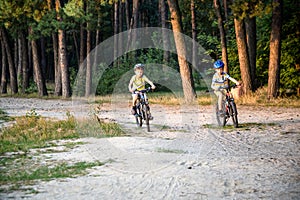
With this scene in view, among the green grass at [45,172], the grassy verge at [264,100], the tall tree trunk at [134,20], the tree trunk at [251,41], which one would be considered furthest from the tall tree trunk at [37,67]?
the green grass at [45,172]

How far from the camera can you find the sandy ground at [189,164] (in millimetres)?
8594

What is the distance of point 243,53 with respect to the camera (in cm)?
2753

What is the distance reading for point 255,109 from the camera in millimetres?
23547

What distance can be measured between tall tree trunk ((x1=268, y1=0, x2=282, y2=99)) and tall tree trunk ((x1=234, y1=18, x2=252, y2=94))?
4.75 feet

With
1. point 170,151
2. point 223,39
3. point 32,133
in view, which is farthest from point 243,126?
point 223,39

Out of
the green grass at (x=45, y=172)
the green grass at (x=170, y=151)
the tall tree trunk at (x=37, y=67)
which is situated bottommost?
the green grass at (x=45, y=172)

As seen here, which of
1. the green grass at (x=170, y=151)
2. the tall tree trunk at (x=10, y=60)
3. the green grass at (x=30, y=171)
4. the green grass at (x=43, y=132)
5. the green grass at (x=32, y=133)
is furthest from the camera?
the tall tree trunk at (x=10, y=60)

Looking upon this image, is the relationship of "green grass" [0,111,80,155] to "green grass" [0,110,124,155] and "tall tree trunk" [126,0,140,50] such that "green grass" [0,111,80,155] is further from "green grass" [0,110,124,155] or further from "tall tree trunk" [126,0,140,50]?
"tall tree trunk" [126,0,140,50]

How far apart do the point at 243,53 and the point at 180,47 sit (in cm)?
305

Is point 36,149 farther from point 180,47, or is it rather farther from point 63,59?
point 63,59

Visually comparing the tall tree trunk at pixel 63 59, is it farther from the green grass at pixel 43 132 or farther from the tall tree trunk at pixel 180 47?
the green grass at pixel 43 132

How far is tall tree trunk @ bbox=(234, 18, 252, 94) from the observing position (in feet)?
89.8

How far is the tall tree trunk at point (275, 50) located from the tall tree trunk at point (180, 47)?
391cm

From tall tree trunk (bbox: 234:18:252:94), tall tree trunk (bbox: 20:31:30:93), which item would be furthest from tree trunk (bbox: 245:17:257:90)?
tall tree trunk (bbox: 20:31:30:93)
